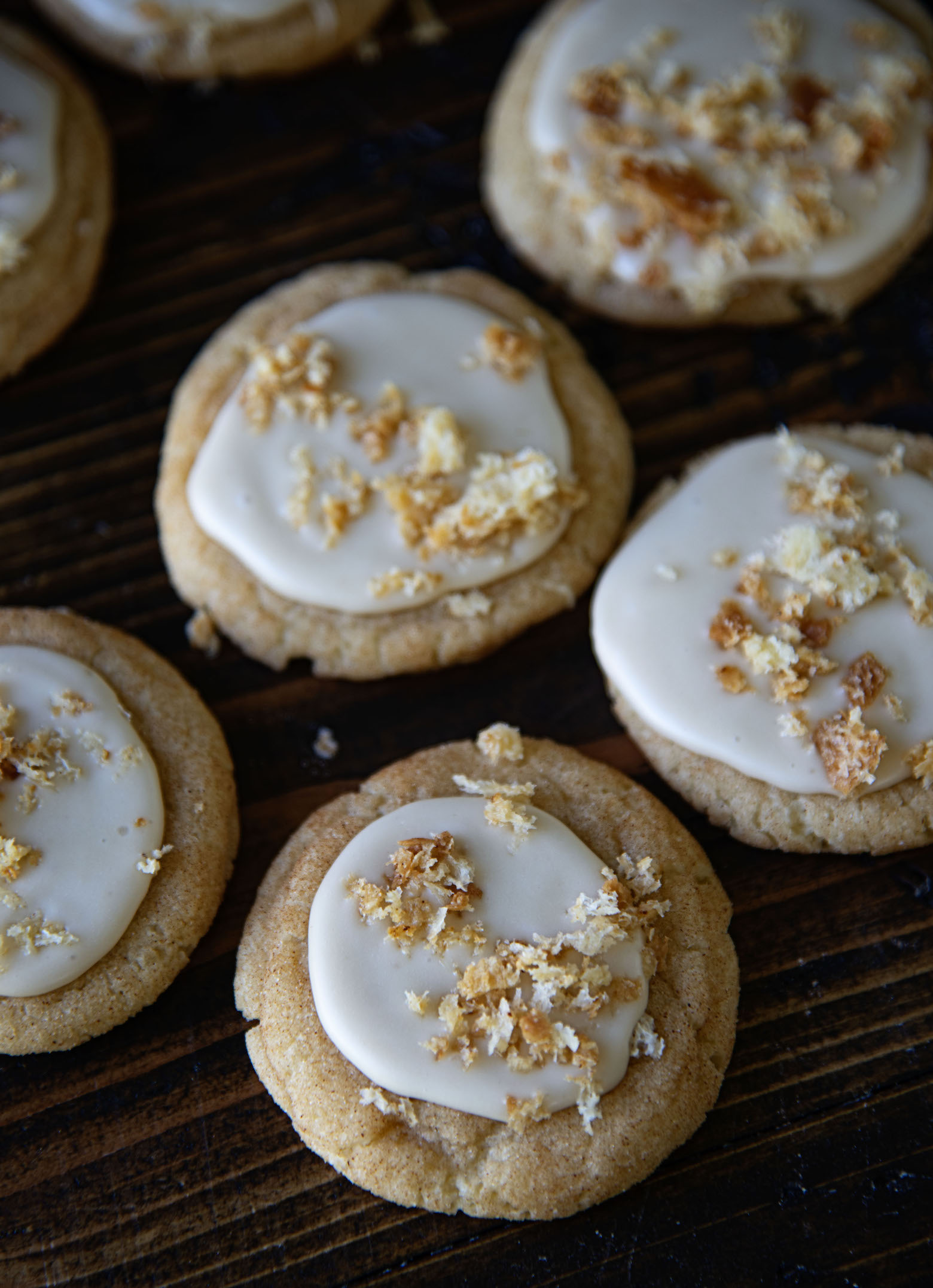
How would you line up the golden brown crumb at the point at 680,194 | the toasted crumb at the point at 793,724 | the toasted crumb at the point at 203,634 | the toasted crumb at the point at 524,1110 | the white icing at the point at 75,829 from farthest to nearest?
the golden brown crumb at the point at 680,194, the toasted crumb at the point at 203,634, the toasted crumb at the point at 793,724, the white icing at the point at 75,829, the toasted crumb at the point at 524,1110

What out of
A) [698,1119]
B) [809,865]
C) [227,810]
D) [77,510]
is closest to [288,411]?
[77,510]

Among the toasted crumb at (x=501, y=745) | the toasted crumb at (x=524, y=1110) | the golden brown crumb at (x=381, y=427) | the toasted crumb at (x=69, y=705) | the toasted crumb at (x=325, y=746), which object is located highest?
the golden brown crumb at (x=381, y=427)

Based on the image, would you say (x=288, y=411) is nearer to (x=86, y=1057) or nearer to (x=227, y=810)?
(x=227, y=810)

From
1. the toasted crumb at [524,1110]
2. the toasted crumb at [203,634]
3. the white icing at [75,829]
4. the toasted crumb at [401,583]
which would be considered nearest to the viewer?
the toasted crumb at [524,1110]

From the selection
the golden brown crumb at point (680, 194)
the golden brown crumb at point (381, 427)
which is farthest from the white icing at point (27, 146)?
the golden brown crumb at point (680, 194)

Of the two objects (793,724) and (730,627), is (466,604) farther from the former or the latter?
(793,724)

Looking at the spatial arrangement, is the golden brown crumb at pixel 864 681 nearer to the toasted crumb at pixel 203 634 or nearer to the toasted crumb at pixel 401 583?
the toasted crumb at pixel 401 583
